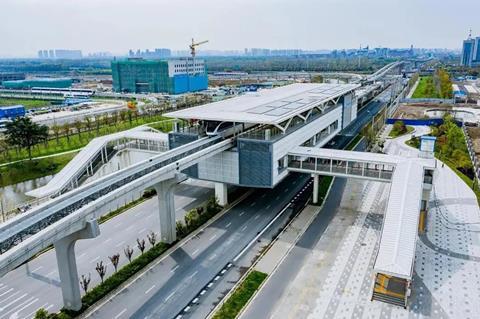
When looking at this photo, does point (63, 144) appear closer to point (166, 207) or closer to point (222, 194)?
point (222, 194)

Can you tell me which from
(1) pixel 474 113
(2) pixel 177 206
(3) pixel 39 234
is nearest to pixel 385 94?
(1) pixel 474 113

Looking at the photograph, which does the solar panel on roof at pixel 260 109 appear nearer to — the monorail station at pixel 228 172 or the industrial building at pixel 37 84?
the monorail station at pixel 228 172

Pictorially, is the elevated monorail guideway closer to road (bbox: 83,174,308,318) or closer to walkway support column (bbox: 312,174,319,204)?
road (bbox: 83,174,308,318)

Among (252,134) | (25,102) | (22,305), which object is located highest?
(252,134)

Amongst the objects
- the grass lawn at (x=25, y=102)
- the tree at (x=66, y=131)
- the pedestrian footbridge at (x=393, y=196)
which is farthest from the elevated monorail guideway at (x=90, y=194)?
the grass lawn at (x=25, y=102)

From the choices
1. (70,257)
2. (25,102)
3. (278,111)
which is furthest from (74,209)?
(25,102)

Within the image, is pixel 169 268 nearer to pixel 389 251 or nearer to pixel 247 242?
pixel 247 242

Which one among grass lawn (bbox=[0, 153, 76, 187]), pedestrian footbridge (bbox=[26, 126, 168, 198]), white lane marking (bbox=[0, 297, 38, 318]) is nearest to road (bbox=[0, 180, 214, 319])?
white lane marking (bbox=[0, 297, 38, 318])
